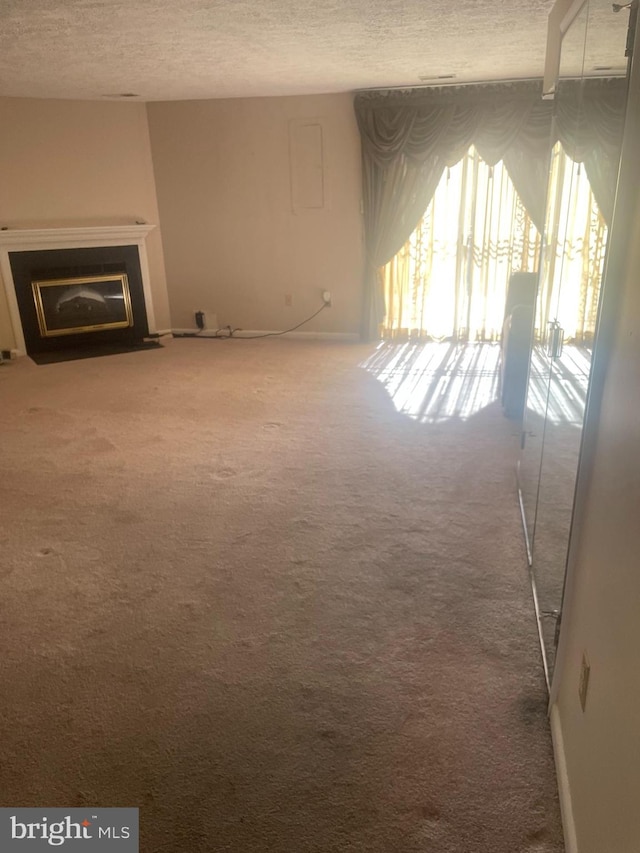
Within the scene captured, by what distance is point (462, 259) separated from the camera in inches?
226

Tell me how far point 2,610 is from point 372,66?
416 centimetres

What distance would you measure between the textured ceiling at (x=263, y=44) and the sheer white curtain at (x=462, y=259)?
869mm

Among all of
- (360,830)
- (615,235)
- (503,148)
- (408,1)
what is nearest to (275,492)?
(360,830)

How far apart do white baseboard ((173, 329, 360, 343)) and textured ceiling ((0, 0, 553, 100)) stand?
2.22 m

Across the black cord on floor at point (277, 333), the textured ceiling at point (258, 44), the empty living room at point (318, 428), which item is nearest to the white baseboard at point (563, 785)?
the empty living room at point (318, 428)

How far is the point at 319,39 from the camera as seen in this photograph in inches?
143

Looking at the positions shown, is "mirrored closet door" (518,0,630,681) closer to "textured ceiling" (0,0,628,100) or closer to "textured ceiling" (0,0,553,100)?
"textured ceiling" (0,0,628,100)

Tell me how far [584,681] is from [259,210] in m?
5.63

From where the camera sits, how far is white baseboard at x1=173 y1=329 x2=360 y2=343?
6391 mm

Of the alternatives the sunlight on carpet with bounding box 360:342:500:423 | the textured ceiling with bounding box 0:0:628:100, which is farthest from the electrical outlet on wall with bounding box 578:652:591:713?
the sunlight on carpet with bounding box 360:342:500:423

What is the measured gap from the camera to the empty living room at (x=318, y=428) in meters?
1.52

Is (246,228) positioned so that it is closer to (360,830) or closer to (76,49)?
(76,49)

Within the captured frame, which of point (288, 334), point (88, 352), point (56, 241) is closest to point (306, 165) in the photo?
point (288, 334)

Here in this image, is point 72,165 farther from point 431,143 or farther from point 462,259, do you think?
point 462,259
